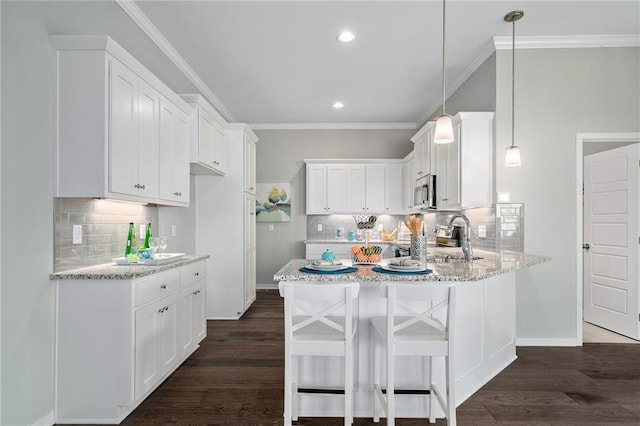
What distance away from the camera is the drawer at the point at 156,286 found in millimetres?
2324

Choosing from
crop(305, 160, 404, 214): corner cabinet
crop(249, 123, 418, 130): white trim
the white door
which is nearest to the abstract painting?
crop(305, 160, 404, 214): corner cabinet

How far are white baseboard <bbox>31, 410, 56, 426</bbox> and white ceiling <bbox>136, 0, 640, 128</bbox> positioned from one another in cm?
309

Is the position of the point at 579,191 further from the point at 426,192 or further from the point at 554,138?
the point at 426,192

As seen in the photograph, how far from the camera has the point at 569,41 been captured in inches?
139

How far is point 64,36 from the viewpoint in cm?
216

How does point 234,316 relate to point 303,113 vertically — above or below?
below

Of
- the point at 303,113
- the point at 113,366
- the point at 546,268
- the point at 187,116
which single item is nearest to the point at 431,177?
the point at 546,268

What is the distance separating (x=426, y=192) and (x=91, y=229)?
12.4 feet

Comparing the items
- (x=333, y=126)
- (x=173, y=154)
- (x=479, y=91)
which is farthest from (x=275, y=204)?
(x=479, y=91)

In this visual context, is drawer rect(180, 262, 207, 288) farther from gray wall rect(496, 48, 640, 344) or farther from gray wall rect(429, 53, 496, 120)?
gray wall rect(429, 53, 496, 120)

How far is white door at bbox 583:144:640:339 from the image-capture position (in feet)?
12.0

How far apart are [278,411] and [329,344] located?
846 millimetres

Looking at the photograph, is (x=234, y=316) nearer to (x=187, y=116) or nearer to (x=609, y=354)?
(x=187, y=116)

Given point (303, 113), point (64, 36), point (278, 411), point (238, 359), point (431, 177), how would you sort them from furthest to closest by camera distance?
point (303, 113)
point (431, 177)
point (238, 359)
point (278, 411)
point (64, 36)
